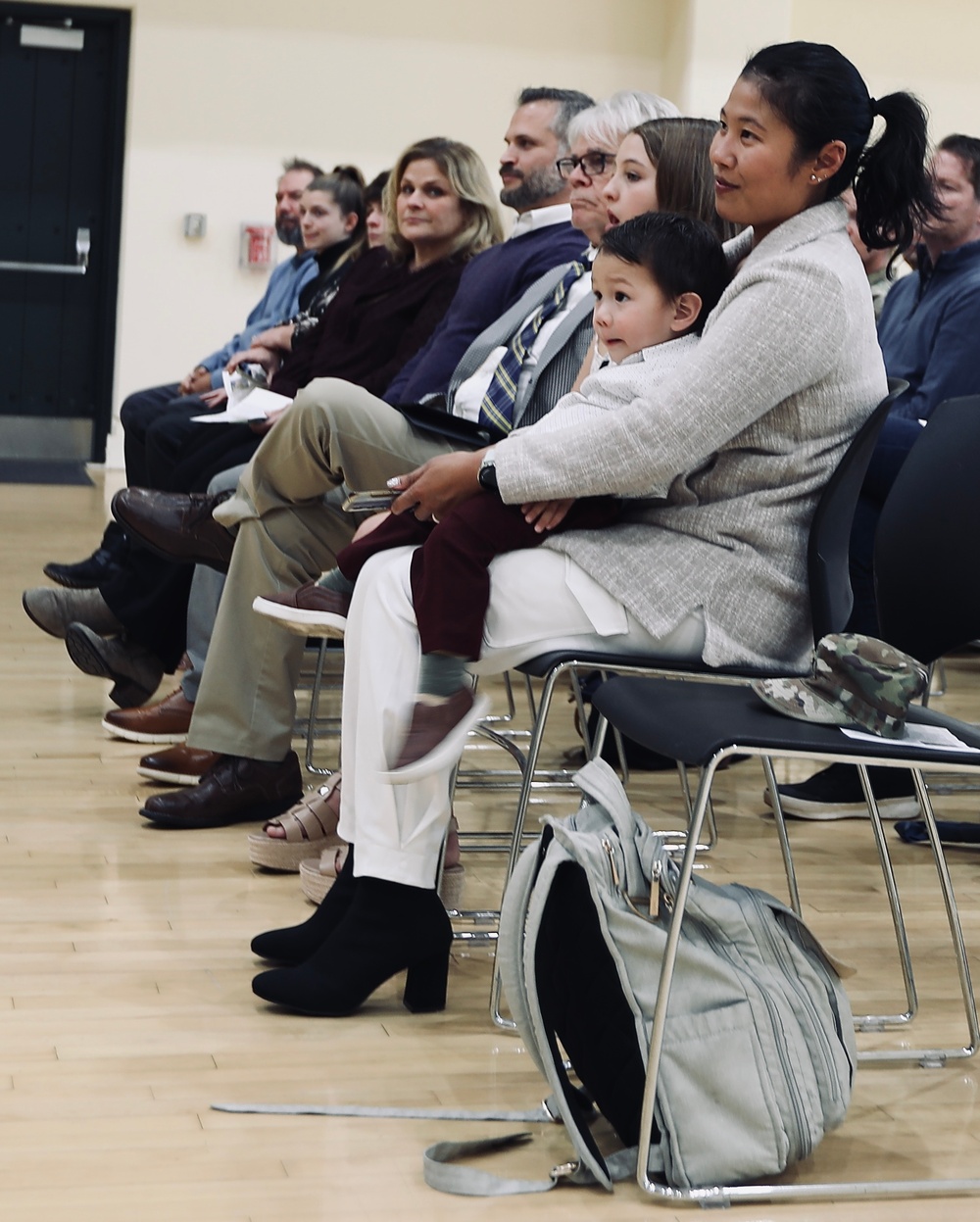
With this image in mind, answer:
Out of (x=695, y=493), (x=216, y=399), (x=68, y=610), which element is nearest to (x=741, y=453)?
(x=695, y=493)

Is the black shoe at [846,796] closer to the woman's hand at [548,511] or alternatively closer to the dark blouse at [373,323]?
the dark blouse at [373,323]

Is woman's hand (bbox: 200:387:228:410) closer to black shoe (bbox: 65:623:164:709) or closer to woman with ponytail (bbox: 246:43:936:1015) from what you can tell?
black shoe (bbox: 65:623:164:709)

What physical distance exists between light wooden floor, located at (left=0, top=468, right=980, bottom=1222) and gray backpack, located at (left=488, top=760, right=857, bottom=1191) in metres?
0.07

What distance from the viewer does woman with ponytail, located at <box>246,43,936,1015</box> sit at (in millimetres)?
1783

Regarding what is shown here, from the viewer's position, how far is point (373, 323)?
3.29 meters

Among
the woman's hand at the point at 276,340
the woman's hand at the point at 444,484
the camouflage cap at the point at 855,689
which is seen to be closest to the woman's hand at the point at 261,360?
the woman's hand at the point at 276,340

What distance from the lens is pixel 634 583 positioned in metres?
1.84

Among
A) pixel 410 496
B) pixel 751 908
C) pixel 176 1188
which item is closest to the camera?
pixel 176 1188

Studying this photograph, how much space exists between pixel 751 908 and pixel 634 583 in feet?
1.43

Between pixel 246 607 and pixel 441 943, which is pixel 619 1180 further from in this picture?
pixel 246 607

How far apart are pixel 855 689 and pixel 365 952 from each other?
67 cm

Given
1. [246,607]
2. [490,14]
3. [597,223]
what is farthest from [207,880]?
[490,14]

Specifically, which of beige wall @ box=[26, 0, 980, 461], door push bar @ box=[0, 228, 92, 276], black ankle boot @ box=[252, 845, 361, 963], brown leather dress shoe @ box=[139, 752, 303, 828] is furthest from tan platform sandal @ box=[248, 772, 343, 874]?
door push bar @ box=[0, 228, 92, 276]

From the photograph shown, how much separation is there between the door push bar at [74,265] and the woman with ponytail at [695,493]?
276 inches
